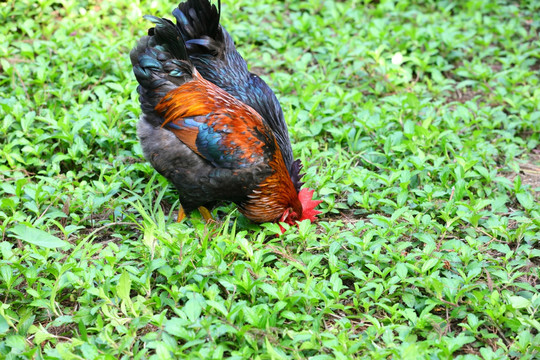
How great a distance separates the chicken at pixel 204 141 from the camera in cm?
371

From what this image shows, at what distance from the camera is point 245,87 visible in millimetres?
4348

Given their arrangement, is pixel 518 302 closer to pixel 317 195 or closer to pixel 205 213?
pixel 317 195

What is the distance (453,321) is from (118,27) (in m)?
4.72

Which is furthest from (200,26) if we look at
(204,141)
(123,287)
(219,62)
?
(123,287)

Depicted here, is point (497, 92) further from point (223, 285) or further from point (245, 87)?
point (223, 285)

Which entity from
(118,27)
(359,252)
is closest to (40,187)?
(359,252)

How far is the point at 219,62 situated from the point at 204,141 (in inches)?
38.2

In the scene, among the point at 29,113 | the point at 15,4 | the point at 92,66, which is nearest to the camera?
the point at 29,113

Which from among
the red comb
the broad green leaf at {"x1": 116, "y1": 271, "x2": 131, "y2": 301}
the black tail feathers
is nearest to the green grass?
the broad green leaf at {"x1": 116, "y1": 271, "x2": 131, "y2": 301}

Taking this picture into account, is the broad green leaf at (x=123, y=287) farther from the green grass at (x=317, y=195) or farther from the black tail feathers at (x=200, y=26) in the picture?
the black tail feathers at (x=200, y=26)

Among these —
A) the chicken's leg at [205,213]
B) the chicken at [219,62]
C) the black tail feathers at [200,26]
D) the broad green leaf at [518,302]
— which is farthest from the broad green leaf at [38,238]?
the broad green leaf at [518,302]

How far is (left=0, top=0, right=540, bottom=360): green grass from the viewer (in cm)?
302

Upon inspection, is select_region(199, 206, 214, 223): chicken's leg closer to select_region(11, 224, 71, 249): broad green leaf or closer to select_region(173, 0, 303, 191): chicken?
select_region(173, 0, 303, 191): chicken

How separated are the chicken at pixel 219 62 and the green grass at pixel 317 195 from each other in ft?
1.83
